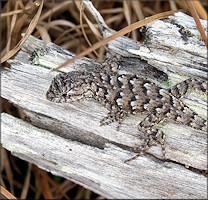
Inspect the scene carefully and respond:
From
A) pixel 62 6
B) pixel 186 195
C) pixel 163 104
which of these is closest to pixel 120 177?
pixel 186 195

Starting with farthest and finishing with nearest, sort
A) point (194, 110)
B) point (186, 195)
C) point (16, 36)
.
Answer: point (16, 36), point (194, 110), point (186, 195)

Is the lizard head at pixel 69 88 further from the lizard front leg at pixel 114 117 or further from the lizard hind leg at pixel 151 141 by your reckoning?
the lizard hind leg at pixel 151 141

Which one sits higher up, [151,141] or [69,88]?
[69,88]

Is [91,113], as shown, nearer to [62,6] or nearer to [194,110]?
[194,110]

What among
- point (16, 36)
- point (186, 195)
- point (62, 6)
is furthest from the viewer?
point (62, 6)

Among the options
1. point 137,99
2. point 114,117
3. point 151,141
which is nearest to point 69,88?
point 114,117

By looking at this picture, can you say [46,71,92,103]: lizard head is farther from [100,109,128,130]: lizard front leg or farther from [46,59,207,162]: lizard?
[100,109,128,130]: lizard front leg

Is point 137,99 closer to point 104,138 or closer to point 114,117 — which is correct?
point 114,117

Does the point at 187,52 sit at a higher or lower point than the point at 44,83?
higher
